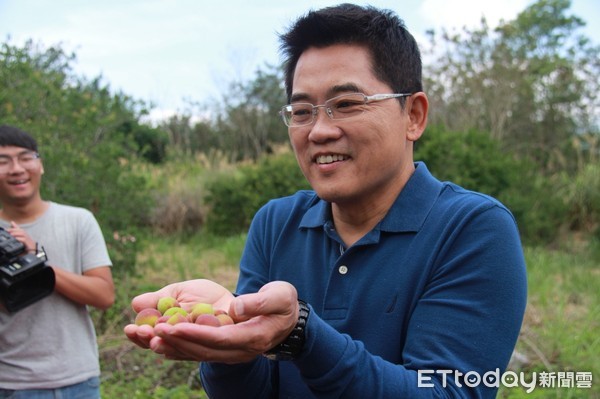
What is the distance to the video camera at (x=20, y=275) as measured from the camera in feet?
8.70

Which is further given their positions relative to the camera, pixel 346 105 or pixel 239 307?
pixel 346 105

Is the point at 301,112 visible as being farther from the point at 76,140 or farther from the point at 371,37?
the point at 76,140

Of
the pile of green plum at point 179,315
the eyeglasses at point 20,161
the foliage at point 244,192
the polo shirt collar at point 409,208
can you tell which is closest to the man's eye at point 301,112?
the polo shirt collar at point 409,208

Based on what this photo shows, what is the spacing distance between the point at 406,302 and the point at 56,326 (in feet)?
6.38

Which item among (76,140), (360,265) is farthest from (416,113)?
(76,140)

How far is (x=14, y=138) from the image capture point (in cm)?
307

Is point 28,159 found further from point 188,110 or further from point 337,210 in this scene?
point 188,110

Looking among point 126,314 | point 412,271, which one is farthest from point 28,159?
point 126,314

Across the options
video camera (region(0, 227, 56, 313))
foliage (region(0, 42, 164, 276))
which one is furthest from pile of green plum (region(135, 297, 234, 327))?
foliage (region(0, 42, 164, 276))

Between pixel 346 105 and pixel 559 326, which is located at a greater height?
pixel 346 105

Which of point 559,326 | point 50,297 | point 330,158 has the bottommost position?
point 559,326

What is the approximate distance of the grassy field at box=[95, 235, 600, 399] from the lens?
429 cm

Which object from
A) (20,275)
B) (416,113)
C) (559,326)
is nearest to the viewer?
(416,113)

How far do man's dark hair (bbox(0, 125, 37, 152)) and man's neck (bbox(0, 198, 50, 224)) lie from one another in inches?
11.4
